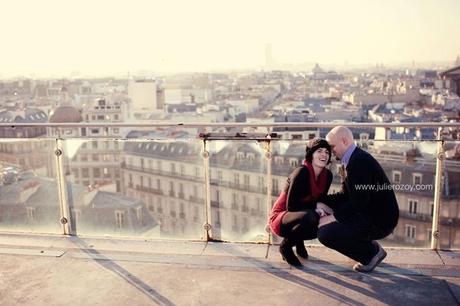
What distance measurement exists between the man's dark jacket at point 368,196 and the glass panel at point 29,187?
302cm

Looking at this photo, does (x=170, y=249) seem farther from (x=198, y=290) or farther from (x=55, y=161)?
(x=55, y=161)

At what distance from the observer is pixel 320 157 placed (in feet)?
13.5

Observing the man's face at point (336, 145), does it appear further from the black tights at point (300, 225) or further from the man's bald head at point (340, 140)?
the black tights at point (300, 225)

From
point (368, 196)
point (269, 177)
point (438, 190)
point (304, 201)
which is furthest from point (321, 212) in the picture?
point (438, 190)

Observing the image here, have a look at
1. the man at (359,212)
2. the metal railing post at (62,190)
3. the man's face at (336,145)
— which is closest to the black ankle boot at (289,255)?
the man at (359,212)

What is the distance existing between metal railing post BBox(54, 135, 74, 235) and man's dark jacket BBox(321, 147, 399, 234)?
9.23 feet

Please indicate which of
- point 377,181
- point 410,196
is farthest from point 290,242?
point 410,196

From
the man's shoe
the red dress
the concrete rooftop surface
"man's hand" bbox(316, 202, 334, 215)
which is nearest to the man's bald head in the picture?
the red dress

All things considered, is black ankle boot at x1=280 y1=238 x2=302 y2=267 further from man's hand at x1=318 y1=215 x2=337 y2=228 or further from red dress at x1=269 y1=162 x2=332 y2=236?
man's hand at x1=318 y1=215 x2=337 y2=228

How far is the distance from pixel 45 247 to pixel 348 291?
9.39 feet

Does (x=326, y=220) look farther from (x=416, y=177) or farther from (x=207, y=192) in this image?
(x=416, y=177)

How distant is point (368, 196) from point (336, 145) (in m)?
0.48

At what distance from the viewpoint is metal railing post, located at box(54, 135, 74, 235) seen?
528cm

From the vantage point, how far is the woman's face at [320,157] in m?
4.11
